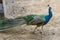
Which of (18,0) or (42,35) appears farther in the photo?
(18,0)

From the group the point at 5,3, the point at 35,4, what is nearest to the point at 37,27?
the point at 35,4

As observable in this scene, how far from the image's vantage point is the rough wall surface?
1.50 m

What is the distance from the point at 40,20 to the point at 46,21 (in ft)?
0.19

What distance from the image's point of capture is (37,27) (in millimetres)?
1563

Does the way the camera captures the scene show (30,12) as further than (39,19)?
Yes

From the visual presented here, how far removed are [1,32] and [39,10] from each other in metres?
0.42

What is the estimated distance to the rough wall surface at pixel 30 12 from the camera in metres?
1.50

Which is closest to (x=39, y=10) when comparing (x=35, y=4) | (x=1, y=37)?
(x=35, y=4)

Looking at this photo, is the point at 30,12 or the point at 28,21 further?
the point at 30,12

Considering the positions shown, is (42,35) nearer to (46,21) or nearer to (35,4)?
(46,21)

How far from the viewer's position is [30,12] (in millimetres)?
1613

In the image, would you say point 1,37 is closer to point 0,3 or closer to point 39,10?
point 0,3

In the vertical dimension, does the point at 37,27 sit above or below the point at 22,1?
Result: below

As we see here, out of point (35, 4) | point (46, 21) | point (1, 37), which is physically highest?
point (35, 4)
